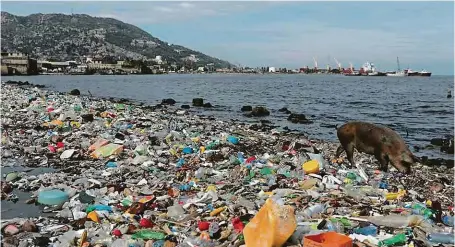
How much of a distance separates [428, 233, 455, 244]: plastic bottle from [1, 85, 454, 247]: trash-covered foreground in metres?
0.01

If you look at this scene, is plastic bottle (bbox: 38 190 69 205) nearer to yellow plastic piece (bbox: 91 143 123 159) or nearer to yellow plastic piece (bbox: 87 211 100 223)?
yellow plastic piece (bbox: 87 211 100 223)

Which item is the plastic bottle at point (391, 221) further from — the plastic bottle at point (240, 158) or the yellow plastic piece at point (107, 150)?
the yellow plastic piece at point (107, 150)

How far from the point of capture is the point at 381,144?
28.6 ft

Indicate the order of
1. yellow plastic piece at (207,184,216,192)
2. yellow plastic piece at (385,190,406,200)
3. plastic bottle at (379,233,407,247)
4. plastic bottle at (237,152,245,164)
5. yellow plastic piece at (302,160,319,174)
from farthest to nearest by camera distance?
plastic bottle at (237,152,245,164) < yellow plastic piece at (302,160,319,174) < yellow plastic piece at (207,184,216,192) < yellow plastic piece at (385,190,406,200) < plastic bottle at (379,233,407,247)

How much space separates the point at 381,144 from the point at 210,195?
12.9ft

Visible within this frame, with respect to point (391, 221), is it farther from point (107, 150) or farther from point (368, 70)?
point (368, 70)

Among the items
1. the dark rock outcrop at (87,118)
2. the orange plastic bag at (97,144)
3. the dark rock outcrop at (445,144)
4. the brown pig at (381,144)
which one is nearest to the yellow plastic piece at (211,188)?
the brown pig at (381,144)

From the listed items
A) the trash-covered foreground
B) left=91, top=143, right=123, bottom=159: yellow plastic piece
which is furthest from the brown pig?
left=91, top=143, right=123, bottom=159: yellow plastic piece

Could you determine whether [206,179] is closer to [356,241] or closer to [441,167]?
[356,241]

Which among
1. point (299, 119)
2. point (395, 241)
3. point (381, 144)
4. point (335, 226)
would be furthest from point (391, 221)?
point (299, 119)

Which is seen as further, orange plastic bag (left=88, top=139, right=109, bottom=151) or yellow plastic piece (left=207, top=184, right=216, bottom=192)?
orange plastic bag (left=88, top=139, right=109, bottom=151)

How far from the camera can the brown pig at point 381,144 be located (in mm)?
8539

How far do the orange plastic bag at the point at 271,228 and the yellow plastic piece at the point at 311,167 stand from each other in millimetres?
3898

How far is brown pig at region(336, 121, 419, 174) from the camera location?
8.54 metres
